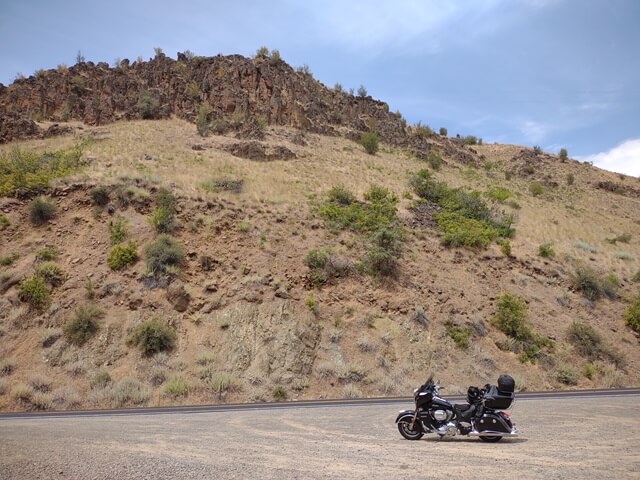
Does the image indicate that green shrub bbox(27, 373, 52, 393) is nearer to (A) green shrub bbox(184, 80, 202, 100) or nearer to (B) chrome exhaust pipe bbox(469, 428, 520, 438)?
(B) chrome exhaust pipe bbox(469, 428, 520, 438)

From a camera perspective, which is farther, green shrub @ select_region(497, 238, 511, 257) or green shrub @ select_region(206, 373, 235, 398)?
green shrub @ select_region(497, 238, 511, 257)

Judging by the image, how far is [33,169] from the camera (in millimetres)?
31125

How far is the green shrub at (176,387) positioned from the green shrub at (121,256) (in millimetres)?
8269

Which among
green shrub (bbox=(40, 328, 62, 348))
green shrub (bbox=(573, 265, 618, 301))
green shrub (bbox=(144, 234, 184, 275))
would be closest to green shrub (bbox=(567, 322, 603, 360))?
green shrub (bbox=(573, 265, 618, 301))

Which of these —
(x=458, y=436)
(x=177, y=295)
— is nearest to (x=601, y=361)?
(x=458, y=436)

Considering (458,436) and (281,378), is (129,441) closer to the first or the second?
(458,436)

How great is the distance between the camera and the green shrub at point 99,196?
92.0 ft

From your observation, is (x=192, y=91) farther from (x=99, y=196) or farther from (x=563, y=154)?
(x=563, y=154)

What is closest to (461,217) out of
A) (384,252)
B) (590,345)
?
(384,252)

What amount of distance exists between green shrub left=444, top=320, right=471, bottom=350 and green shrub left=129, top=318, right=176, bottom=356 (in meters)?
13.3

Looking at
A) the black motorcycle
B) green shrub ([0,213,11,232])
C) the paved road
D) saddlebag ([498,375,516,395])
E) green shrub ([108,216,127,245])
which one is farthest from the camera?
green shrub ([0,213,11,232])

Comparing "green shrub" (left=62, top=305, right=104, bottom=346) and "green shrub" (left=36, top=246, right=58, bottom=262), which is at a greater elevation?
"green shrub" (left=36, top=246, right=58, bottom=262)

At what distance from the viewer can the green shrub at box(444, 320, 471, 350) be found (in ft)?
73.1

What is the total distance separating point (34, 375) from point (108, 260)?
7148 mm
